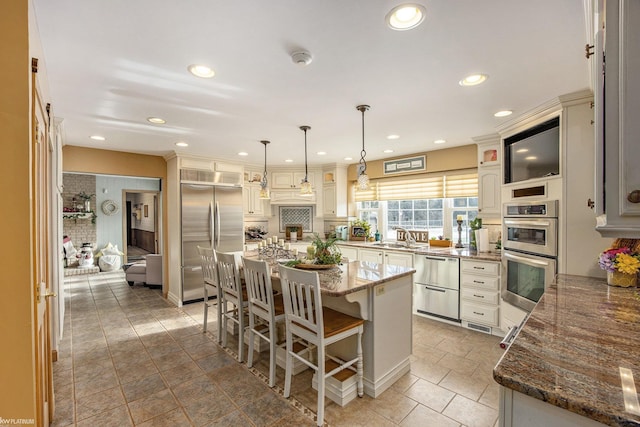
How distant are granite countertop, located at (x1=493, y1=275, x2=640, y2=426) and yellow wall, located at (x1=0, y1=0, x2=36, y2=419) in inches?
71.4

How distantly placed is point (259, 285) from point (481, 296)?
269 cm

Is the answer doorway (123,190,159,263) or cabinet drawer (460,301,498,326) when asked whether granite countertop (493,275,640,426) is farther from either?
doorway (123,190,159,263)

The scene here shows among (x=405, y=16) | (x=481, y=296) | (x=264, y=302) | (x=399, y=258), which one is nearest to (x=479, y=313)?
(x=481, y=296)

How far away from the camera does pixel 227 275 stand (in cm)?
301

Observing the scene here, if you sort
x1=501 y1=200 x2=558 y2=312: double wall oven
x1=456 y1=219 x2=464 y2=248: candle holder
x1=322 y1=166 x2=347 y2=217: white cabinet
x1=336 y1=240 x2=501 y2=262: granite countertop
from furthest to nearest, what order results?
x1=322 y1=166 x2=347 y2=217: white cabinet, x1=456 y1=219 x2=464 y2=248: candle holder, x1=336 y1=240 x2=501 y2=262: granite countertop, x1=501 y1=200 x2=558 y2=312: double wall oven

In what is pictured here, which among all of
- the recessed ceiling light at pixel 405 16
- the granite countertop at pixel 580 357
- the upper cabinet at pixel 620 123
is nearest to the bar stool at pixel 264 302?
the granite countertop at pixel 580 357

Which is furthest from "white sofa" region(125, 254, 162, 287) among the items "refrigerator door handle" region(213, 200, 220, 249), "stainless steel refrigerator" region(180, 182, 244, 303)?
"refrigerator door handle" region(213, 200, 220, 249)

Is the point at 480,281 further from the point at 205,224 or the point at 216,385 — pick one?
the point at 205,224

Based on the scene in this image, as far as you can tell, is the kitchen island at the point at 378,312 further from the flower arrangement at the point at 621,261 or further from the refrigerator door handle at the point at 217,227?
the refrigerator door handle at the point at 217,227

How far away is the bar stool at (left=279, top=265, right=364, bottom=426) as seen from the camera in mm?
1968

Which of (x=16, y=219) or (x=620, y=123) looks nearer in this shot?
(x=620, y=123)

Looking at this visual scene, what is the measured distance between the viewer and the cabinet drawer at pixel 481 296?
3.40m

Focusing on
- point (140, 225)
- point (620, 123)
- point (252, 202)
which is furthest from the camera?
point (140, 225)

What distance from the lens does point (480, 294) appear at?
349 cm
